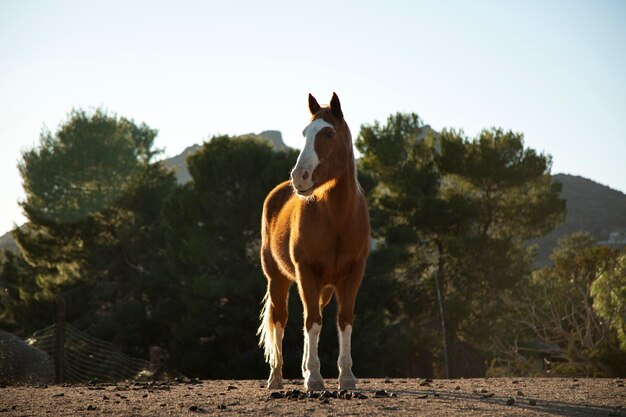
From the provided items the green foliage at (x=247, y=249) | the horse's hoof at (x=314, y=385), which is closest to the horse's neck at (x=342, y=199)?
the horse's hoof at (x=314, y=385)

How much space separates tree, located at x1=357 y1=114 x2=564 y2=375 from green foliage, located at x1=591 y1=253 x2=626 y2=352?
1412cm

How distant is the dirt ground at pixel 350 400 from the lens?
5.59m

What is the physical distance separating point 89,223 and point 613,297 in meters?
22.4

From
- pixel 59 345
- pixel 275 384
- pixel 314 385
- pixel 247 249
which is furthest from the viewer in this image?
pixel 247 249

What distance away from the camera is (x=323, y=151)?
21.8 ft

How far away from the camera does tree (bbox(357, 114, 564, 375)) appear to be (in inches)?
1137

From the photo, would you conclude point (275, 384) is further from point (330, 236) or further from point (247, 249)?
point (247, 249)

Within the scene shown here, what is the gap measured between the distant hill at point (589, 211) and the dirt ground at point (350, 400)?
62.9 m

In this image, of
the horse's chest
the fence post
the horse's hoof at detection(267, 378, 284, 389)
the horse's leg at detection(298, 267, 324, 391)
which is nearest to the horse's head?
the horse's chest

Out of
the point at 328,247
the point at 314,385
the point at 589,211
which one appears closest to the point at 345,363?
the point at 314,385

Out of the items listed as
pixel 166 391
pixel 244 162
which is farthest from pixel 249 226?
pixel 166 391

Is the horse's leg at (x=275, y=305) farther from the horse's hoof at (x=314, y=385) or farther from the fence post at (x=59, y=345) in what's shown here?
the fence post at (x=59, y=345)

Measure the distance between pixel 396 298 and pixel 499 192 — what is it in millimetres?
6608

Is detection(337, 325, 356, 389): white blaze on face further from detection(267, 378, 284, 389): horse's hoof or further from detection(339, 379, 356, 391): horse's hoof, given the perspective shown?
detection(267, 378, 284, 389): horse's hoof
